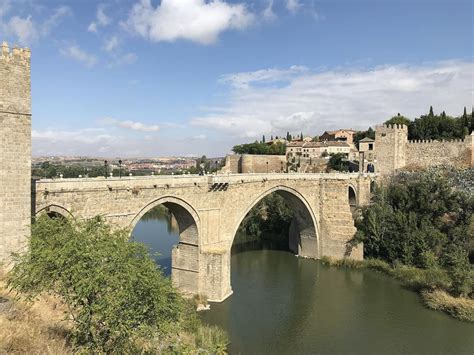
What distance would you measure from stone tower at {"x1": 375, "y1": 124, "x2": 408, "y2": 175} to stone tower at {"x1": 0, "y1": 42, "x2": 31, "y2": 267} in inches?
1105

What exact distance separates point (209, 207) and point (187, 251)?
2264 mm

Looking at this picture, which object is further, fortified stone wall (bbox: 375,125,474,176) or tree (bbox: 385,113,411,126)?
tree (bbox: 385,113,411,126)

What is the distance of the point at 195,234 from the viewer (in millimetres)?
18719

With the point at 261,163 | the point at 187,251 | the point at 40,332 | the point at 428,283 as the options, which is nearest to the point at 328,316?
the point at 428,283

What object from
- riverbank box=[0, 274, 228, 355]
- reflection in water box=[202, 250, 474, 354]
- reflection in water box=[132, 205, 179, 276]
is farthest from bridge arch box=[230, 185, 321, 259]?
riverbank box=[0, 274, 228, 355]

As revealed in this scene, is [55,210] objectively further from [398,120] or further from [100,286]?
[398,120]

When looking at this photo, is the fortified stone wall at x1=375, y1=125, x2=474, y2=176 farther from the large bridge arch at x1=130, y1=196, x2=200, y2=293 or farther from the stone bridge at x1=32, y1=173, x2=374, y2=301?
the large bridge arch at x1=130, y1=196, x2=200, y2=293

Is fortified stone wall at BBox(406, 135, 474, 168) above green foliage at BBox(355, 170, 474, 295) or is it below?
above

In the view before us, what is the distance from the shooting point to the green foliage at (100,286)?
22.7 feet

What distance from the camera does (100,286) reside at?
23.0ft

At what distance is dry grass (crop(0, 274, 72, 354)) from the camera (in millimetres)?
6828

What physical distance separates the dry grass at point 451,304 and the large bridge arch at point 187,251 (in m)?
10.5

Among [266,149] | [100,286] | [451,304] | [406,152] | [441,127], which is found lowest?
[451,304]

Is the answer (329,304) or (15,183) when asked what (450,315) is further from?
(15,183)
